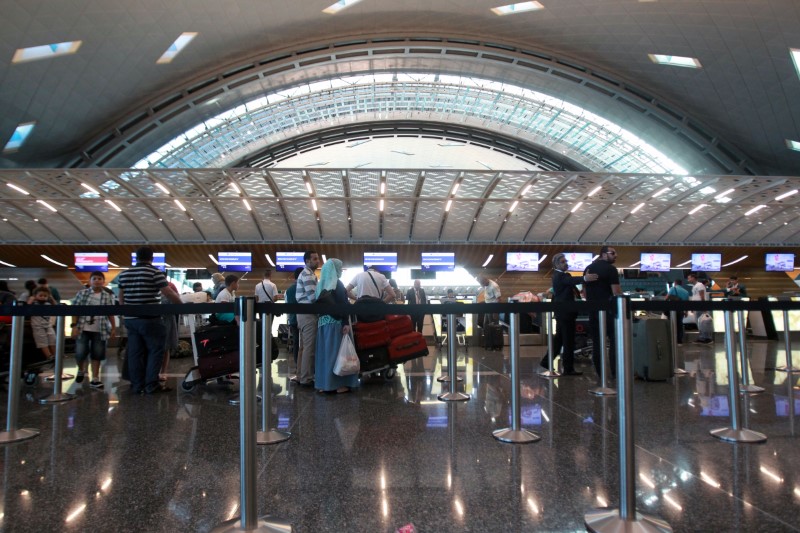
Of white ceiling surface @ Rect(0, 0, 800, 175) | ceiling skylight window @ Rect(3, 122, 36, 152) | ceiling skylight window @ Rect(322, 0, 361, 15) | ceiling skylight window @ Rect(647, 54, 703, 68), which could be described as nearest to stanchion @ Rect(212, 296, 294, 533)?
white ceiling surface @ Rect(0, 0, 800, 175)

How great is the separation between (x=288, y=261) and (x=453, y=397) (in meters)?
21.3

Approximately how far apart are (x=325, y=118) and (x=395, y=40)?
42.8 ft

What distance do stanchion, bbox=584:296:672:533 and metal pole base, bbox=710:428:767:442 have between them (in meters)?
2.08

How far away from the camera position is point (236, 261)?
85.0ft

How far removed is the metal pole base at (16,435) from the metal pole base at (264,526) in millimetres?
2920

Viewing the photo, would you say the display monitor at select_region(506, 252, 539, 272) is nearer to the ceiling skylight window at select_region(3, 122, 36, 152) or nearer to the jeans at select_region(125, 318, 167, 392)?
the jeans at select_region(125, 318, 167, 392)

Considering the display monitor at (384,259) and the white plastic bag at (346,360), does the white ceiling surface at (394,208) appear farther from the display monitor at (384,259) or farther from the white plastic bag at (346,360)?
the white plastic bag at (346,360)

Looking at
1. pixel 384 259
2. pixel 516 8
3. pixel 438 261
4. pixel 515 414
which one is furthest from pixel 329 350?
pixel 516 8

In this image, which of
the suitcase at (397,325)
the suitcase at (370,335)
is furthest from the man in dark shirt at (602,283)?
the suitcase at (370,335)

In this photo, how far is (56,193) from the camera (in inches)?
853

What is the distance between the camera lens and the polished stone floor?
2.46 metres

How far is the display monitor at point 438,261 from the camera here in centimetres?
2656

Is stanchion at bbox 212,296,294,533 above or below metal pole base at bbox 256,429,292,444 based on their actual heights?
above

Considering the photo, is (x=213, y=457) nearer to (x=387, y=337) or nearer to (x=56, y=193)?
(x=387, y=337)
